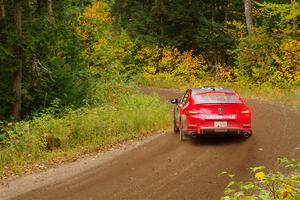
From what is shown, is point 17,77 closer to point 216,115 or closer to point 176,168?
point 216,115

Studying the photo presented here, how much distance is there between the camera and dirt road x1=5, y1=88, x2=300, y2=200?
30.2ft

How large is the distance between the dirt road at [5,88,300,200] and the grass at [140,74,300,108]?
9970 mm

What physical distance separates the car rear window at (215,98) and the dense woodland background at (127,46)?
9.97 feet

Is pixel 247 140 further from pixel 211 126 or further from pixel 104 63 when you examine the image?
pixel 104 63

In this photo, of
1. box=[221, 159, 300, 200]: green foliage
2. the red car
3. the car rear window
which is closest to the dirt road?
the red car

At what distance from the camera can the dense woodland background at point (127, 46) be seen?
17469 millimetres

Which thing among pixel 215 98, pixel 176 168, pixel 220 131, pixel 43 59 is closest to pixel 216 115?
pixel 220 131

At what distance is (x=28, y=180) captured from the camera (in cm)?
1079

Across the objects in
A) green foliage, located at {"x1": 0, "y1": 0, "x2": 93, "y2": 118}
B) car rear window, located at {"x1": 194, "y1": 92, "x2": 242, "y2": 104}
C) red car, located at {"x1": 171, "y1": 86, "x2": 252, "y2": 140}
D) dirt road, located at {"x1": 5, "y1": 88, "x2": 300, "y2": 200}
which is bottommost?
dirt road, located at {"x1": 5, "y1": 88, "x2": 300, "y2": 200}

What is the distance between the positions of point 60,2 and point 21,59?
521cm

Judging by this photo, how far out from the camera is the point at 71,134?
47.2 feet

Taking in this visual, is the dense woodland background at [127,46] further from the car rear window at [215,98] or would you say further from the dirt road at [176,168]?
the dirt road at [176,168]

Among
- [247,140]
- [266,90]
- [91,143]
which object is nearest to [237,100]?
[247,140]

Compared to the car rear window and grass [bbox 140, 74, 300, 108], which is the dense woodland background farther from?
the car rear window
